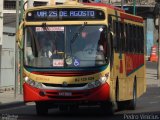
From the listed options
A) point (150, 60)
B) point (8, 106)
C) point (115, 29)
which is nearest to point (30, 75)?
point (115, 29)

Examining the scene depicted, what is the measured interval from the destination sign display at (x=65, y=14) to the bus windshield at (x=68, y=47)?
271mm

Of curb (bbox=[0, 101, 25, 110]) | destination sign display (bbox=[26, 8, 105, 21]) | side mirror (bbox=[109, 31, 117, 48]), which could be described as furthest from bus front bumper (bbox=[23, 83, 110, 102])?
curb (bbox=[0, 101, 25, 110])

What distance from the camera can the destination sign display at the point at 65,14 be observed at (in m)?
19.1

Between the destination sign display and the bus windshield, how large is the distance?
27 centimetres

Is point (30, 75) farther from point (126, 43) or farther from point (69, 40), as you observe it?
point (126, 43)

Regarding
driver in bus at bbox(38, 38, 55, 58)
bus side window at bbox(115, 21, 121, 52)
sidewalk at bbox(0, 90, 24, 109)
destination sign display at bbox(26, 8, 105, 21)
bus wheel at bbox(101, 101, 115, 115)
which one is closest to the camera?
driver in bus at bbox(38, 38, 55, 58)

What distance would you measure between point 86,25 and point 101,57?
1013mm

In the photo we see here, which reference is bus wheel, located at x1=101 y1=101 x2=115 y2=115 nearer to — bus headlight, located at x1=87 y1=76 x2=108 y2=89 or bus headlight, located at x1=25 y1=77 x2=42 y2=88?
bus headlight, located at x1=87 y1=76 x2=108 y2=89

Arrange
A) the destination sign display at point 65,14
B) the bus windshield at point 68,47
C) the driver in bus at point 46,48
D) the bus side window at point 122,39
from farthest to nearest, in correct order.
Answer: the bus side window at point 122,39, the destination sign display at point 65,14, the driver in bus at point 46,48, the bus windshield at point 68,47

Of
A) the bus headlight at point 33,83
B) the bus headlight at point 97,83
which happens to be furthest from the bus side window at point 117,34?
the bus headlight at point 33,83

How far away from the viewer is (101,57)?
1889cm

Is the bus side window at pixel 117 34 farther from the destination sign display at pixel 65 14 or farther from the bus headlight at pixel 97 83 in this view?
the bus headlight at pixel 97 83

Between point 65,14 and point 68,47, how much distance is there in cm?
101

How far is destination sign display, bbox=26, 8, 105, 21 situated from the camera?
62.7 ft
